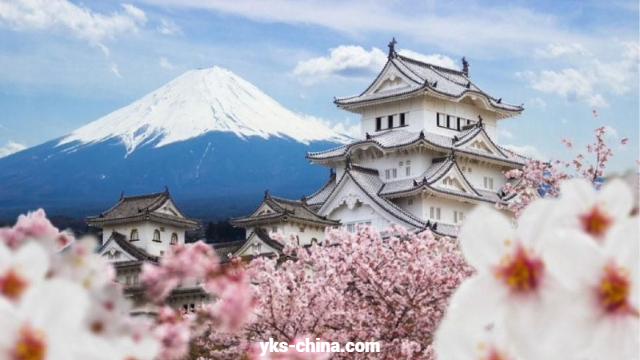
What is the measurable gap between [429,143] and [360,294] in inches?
526

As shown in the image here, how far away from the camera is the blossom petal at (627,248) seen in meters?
1.00

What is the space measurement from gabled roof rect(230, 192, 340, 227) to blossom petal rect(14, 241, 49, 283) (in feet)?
72.1

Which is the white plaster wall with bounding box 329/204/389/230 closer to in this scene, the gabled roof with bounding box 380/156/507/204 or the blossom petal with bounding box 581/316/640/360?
the gabled roof with bounding box 380/156/507/204

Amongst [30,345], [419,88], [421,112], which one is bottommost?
[30,345]

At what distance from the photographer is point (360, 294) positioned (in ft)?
36.2

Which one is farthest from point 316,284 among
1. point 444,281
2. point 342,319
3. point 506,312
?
point 506,312

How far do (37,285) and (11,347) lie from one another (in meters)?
0.08

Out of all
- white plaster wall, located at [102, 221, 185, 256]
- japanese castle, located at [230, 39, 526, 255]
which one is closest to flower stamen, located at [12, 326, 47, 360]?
japanese castle, located at [230, 39, 526, 255]

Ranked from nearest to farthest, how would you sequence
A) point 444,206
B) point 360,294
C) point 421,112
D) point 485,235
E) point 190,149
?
point 485,235, point 360,294, point 444,206, point 421,112, point 190,149

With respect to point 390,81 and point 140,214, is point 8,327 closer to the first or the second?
point 140,214

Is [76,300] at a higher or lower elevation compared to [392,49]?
lower

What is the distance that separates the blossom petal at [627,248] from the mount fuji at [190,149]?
228 ft

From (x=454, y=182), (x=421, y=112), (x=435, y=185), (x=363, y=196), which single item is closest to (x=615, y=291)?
(x=435, y=185)

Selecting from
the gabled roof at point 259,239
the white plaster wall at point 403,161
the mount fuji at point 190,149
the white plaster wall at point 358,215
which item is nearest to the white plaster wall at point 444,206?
the white plaster wall at point 403,161
